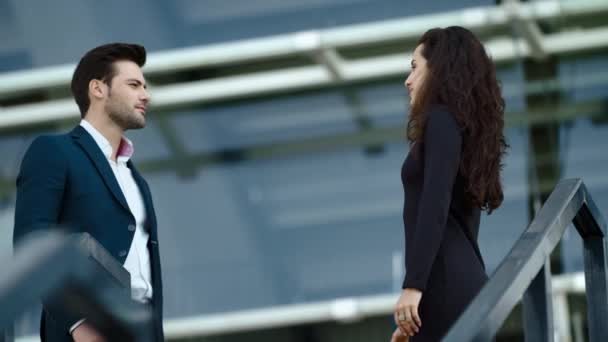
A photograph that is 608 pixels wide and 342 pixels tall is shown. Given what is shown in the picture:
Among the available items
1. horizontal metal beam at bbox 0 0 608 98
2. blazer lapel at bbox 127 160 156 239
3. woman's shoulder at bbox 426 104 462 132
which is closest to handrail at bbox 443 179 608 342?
woman's shoulder at bbox 426 104 462 132

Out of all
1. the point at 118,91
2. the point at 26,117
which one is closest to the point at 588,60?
the point at 26,117

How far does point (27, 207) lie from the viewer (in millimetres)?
3096

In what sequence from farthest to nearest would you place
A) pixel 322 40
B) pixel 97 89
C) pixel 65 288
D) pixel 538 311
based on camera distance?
pixel 322 40 → pixel 97 89 → pixel 538 311 → pixel 65 288

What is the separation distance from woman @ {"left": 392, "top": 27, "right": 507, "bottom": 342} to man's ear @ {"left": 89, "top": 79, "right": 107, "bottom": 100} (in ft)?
2.88

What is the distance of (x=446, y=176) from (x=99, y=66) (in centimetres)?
111

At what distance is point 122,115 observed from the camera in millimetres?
3457

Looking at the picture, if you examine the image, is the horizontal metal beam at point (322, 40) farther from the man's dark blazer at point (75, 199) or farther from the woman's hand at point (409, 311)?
the woman's hand at point (409, 311)

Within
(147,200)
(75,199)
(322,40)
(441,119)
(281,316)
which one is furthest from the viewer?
(322,40)

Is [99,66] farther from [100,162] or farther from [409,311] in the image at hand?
[409,311]

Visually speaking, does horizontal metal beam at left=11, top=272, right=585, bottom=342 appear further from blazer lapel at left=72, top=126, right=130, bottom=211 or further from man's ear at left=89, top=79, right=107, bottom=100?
blazer lapel at left=72, top=126, right=130, bottom=211

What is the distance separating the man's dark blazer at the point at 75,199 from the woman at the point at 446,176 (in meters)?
0.66

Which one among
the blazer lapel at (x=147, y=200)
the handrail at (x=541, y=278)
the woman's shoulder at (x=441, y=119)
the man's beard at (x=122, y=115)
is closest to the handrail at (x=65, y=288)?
the handrail at (x=541, y=278)

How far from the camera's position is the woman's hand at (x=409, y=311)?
2.78 metres

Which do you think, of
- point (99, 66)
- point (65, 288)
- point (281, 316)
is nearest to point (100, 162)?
point (99, 66)
